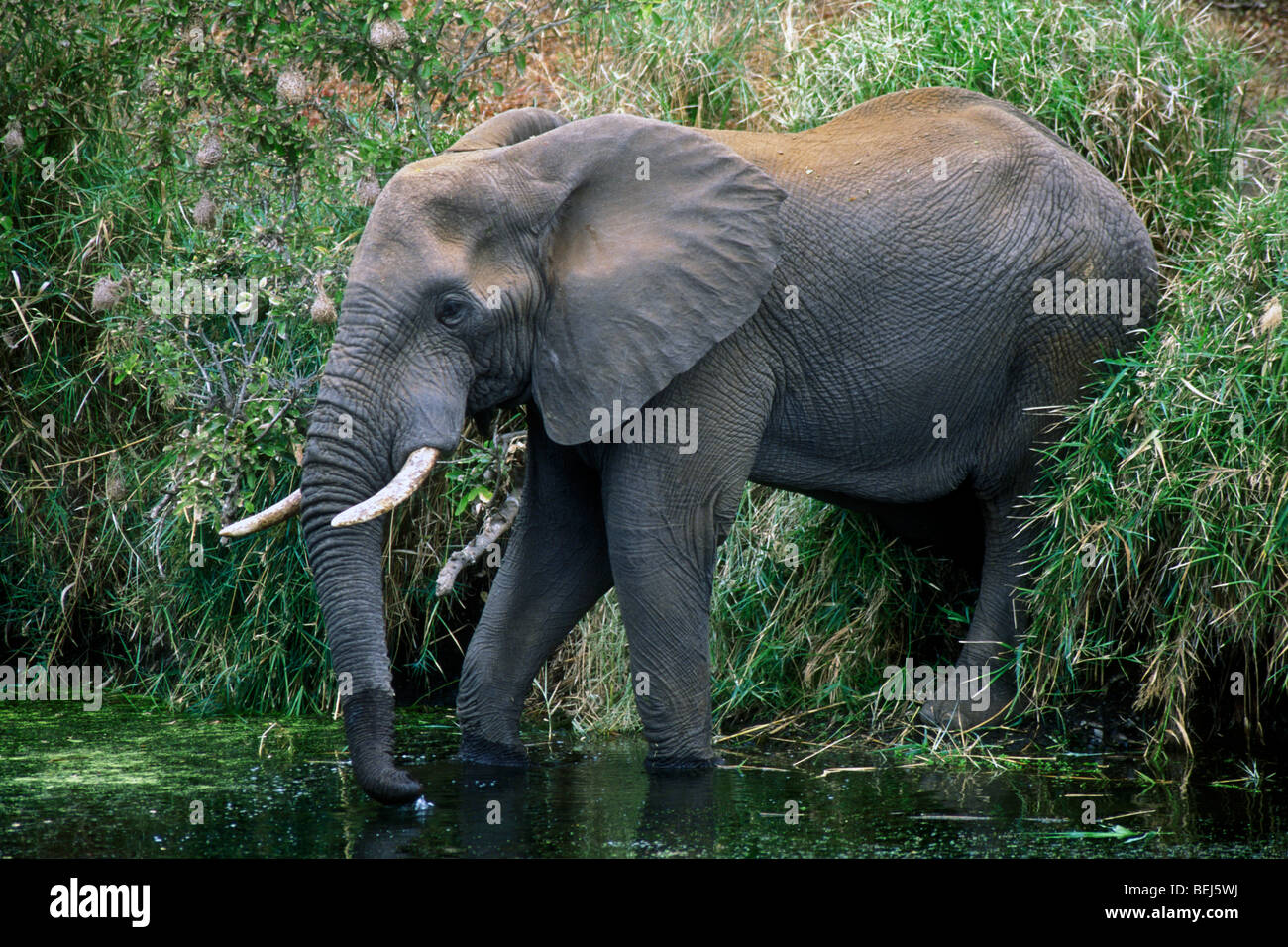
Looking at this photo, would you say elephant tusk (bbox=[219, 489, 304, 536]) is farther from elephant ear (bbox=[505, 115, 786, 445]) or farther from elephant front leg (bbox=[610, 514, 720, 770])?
elephant front leg (bbox=[610, 514, 720, 770])

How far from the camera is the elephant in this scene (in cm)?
535

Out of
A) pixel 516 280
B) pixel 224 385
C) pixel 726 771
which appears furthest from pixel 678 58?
pixel 726 771

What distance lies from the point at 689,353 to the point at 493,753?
176 centimetres

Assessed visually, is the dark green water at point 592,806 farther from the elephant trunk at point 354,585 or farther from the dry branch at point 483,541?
the dry branch at point 483,541

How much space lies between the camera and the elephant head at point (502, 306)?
519 centimetres

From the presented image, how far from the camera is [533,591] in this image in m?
6.34

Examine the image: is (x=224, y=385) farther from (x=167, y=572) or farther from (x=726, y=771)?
(x=726, y=771)

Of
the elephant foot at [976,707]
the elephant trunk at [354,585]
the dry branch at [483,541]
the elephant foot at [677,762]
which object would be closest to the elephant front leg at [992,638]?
the elephant foot at [976,707]

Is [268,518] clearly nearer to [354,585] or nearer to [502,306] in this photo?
[354,585]

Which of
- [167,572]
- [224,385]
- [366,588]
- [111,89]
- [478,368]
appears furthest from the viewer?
[111,89]

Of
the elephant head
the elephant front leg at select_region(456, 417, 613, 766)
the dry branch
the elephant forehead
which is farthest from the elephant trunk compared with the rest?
the dry branch

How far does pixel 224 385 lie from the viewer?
7.62 meters

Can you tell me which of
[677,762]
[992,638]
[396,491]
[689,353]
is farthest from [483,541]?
[396,491]
